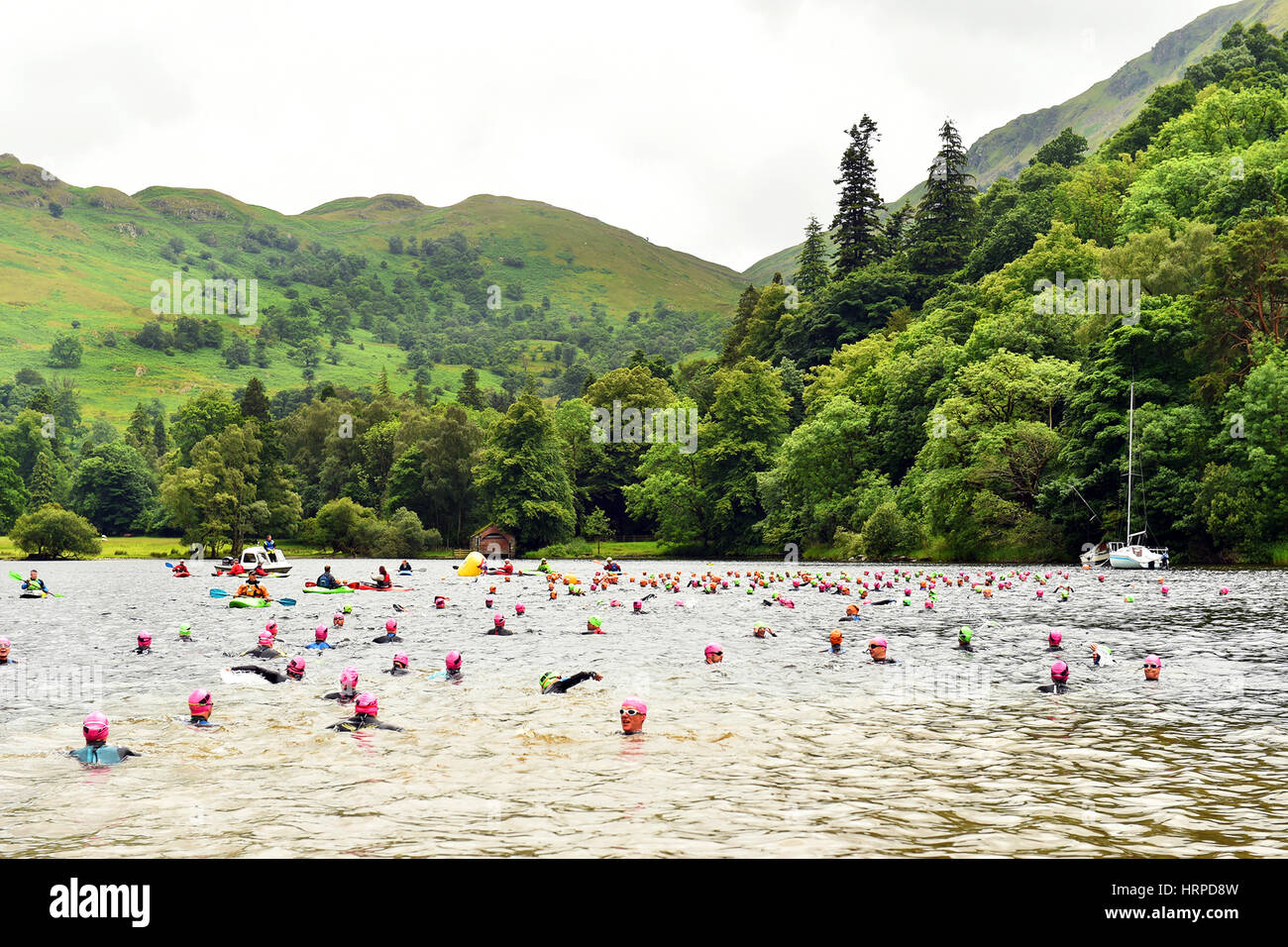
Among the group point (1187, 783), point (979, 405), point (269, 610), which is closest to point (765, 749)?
point (1187, 783)

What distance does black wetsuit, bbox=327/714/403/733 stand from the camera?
15.7m

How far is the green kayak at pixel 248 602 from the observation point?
44.2m

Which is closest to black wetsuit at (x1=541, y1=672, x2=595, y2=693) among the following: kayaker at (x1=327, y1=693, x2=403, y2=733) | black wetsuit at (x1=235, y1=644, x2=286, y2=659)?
kayaker at (x1=327, y1=693, x2=403, y2=733)

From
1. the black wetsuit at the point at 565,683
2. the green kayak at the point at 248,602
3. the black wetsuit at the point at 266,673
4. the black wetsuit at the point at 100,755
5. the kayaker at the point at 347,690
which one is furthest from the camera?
the green kayak at the point at 248,602

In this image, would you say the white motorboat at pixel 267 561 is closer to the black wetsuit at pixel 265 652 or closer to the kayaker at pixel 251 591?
the kayaker at pixel 251 591

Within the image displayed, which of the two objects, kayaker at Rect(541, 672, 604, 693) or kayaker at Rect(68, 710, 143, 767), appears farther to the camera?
kayaker at Rect(541, 672, 604, 693)

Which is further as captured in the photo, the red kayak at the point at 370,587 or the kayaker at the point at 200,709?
the red kayak at the point at 370,587

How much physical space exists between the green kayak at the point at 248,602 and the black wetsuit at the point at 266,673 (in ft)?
76.0

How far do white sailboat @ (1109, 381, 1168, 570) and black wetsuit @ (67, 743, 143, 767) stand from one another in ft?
198

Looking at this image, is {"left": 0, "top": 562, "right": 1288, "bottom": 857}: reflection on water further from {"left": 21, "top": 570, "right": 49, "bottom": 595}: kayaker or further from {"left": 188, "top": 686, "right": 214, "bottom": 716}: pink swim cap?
{"left": 21, "top": 570, "right": 49, "bottom": 595}: kayaker

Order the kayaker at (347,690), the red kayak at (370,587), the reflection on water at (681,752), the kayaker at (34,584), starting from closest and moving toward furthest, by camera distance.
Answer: the reflection on water at (681,752)
the kayaker at (347,690)
the kayaker at (34,584)
the red kayak at (370,587)

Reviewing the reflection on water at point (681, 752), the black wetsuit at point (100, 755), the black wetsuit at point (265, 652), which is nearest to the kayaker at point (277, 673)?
the reflection on water at point (681, 752)

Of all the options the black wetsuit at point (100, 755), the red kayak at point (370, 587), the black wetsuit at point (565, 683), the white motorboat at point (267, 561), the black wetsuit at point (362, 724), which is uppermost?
the black wetsuit at point (100, 755)

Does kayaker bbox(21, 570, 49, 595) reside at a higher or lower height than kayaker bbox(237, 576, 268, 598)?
lower
